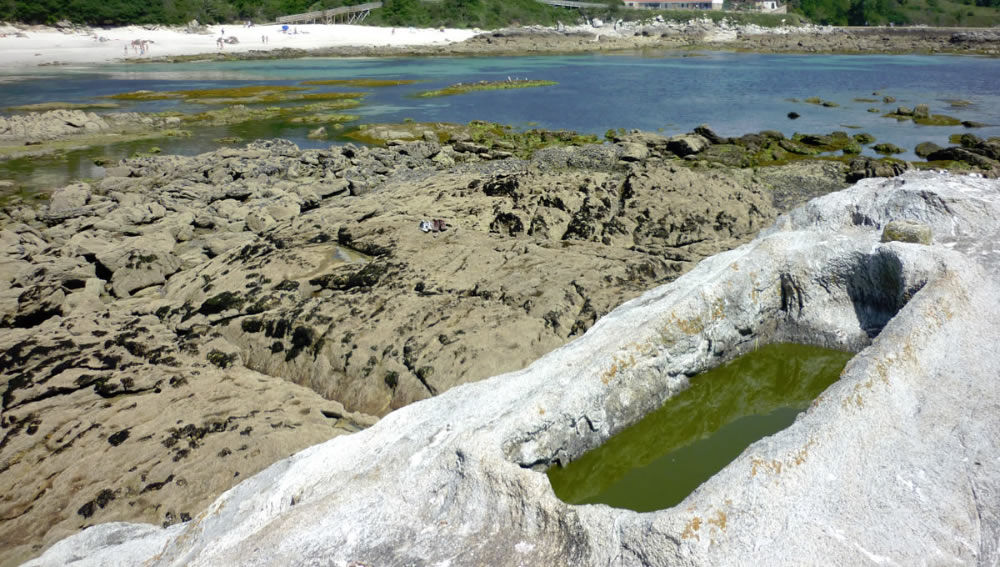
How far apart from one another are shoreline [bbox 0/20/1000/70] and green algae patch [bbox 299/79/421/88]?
63.5 feet

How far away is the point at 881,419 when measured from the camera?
384cm

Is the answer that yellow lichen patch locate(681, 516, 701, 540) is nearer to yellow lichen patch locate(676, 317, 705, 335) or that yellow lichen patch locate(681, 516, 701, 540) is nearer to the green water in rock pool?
the green water in rock pool

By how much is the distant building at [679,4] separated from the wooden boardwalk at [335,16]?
54875 mm

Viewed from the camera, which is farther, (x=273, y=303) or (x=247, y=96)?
(x=247, y=96)

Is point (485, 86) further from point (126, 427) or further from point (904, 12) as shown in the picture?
point (904, 12)

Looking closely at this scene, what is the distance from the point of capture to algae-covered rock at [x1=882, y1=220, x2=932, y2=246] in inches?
241

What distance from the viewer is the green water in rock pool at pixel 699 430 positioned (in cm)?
451

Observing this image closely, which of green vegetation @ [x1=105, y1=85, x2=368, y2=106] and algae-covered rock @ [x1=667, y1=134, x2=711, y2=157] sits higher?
green vegetation @ [x1=105, y1=85, x2=368, y2=106]

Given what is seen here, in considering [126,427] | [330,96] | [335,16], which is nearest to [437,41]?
[335,16]

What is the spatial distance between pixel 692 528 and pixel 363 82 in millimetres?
43498

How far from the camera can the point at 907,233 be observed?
243 inches

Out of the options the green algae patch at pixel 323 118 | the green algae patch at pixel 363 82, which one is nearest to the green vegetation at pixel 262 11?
the green algae patch at pixel 363 82

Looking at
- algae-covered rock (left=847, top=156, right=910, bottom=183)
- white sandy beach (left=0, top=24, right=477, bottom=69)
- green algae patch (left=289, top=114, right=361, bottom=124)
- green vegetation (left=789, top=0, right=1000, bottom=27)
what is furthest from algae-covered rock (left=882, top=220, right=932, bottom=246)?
green vegetation (left=789, top=0, right=1000, bottom=27)

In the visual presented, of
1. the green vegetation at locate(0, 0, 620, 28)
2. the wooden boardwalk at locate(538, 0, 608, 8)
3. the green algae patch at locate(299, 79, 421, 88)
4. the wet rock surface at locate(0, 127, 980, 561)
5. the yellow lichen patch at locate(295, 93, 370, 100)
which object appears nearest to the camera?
the wet rock surface at locate(0, 127, 980, 561)
